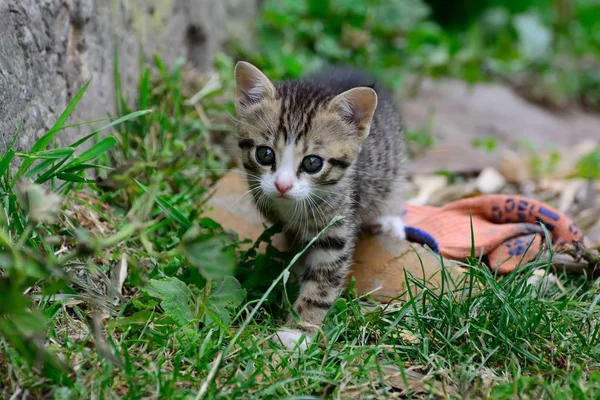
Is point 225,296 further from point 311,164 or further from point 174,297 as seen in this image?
point 311,164

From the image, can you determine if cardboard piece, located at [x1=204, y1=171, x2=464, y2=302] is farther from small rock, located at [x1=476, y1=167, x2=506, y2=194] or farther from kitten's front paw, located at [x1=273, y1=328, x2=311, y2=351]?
small rock, located at [x1=476, y1=167, x2=506, y2=194]

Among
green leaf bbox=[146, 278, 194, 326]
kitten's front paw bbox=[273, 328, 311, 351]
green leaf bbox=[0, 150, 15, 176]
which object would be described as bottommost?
kitten's front paw bbox=[273, 328, 311, 351]

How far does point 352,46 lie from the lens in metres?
7.07

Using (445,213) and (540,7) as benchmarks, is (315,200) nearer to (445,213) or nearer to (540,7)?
(445,213)

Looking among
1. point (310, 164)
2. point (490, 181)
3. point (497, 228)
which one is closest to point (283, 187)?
point (310, 164)

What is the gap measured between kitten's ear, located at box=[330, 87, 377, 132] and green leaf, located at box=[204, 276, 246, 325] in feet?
2.99

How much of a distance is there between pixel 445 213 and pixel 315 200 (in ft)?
3.81

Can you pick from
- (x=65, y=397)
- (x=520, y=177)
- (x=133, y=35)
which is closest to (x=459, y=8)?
(x=520, y=177)

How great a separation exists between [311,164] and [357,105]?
36cm

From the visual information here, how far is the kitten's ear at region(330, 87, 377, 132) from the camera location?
124 inches

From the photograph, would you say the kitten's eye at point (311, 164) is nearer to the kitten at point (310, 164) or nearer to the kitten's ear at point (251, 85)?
the kitten at point (310, 164)

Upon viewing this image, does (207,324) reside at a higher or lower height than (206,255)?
lower

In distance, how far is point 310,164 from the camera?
310 centimetres

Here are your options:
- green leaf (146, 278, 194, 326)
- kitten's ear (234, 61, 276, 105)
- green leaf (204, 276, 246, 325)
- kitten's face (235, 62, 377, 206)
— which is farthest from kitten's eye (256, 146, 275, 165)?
green leaf (146, 278, 194, 326)
